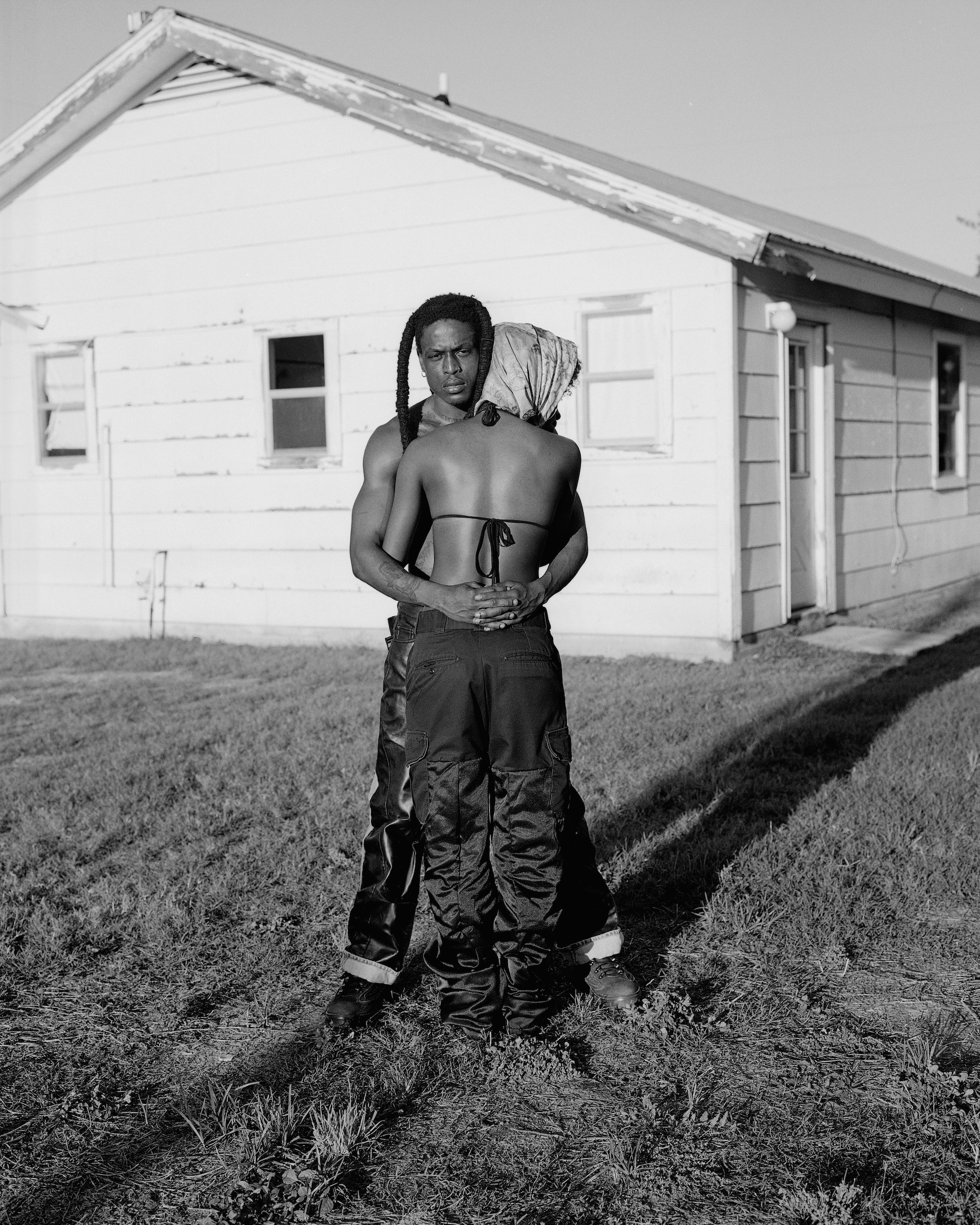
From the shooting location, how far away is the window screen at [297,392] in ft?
37.3

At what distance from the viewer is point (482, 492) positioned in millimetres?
3395

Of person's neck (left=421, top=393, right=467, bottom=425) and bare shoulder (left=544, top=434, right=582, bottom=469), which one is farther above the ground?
person's neck (left=421, top=393, right=467, bottom=425)

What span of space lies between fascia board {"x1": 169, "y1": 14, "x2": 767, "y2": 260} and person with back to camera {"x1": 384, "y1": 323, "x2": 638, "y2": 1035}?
6.18m

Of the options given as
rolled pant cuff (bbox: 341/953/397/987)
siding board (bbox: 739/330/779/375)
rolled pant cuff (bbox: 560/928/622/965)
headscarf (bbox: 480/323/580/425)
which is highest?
siding board (bbox: 739/330/779/375)

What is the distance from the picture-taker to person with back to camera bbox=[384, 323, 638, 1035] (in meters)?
3.38

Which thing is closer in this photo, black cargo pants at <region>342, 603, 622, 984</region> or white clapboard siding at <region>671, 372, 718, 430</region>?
black cargo pants at <region>342, 603, 622, 984</region>

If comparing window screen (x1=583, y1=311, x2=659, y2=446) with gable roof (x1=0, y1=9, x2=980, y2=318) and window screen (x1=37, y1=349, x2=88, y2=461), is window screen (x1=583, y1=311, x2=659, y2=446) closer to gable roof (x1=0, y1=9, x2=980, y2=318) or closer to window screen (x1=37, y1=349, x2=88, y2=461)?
gable roof (x1=0, y1=9, x2=980, y2=318)

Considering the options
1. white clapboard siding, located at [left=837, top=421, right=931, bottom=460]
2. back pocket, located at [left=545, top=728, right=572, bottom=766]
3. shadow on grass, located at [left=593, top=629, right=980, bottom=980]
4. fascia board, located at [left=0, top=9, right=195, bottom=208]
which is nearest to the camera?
back pocket, located at [left=545, top=728, right=572, bottom=766]

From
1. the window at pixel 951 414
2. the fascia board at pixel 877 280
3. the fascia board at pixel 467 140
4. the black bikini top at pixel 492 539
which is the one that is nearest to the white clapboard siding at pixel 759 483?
the fascia board at pixel 877 280

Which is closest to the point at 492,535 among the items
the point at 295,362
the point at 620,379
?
the point at 620,379

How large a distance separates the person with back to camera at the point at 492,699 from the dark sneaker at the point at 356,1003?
270 mm

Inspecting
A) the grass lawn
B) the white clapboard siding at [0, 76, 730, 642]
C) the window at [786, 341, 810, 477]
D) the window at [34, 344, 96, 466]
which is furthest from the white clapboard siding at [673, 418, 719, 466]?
Answer: the window at [34, 344, 96, 466]

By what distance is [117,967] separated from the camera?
162 inches

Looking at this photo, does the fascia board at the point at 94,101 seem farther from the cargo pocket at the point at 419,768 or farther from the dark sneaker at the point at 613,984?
the dark sneaker at the point at 613,984
